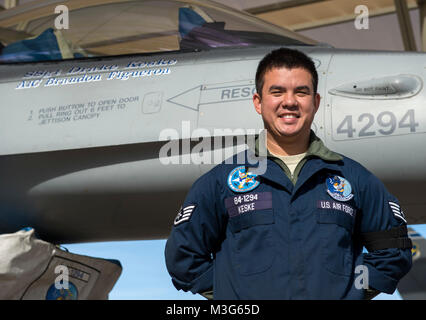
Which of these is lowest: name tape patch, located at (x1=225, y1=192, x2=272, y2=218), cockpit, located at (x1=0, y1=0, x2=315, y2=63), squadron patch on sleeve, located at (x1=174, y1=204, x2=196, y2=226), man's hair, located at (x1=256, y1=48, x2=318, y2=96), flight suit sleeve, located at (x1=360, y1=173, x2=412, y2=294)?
flight suit sleeve, located at (x1=360, y1=173, x2=412, y2=294)

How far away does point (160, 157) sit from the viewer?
3166mm

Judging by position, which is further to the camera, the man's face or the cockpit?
the cockpit

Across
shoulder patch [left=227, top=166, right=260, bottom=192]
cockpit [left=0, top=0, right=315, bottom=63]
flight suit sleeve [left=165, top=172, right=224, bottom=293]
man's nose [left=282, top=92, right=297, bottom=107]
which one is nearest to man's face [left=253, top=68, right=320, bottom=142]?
man's nose [left=282, top=92, right=297, bottom=107]

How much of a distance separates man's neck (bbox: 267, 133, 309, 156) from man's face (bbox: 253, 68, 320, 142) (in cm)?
2

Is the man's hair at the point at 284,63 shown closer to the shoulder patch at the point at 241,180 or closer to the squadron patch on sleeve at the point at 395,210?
the shoulder patch at the point at 241,180

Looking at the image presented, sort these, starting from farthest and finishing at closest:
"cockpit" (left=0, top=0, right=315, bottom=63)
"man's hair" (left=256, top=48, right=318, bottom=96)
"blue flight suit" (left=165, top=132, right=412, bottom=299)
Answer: "cockpit" (left=0, top=0, right=315, bottom=63)
"man's hair" (left=256, top=48, right=318, bottom=96)
"blue flight suit" (left=165, top=132, right=412, bottom=299)

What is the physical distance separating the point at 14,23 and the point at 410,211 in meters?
3.30

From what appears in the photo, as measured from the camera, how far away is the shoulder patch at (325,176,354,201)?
1.65m

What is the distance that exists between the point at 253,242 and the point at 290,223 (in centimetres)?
12

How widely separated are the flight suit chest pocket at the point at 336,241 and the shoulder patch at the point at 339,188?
0.06 metres

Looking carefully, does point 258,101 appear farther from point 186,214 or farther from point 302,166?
point 186,214

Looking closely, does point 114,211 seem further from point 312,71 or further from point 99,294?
point 312,71

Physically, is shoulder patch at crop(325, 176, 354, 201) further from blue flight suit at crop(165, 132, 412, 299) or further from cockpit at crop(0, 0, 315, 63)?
cockpit at crop(0, 0, 315, 63)

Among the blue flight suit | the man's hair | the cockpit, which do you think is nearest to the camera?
the blue flight suit
